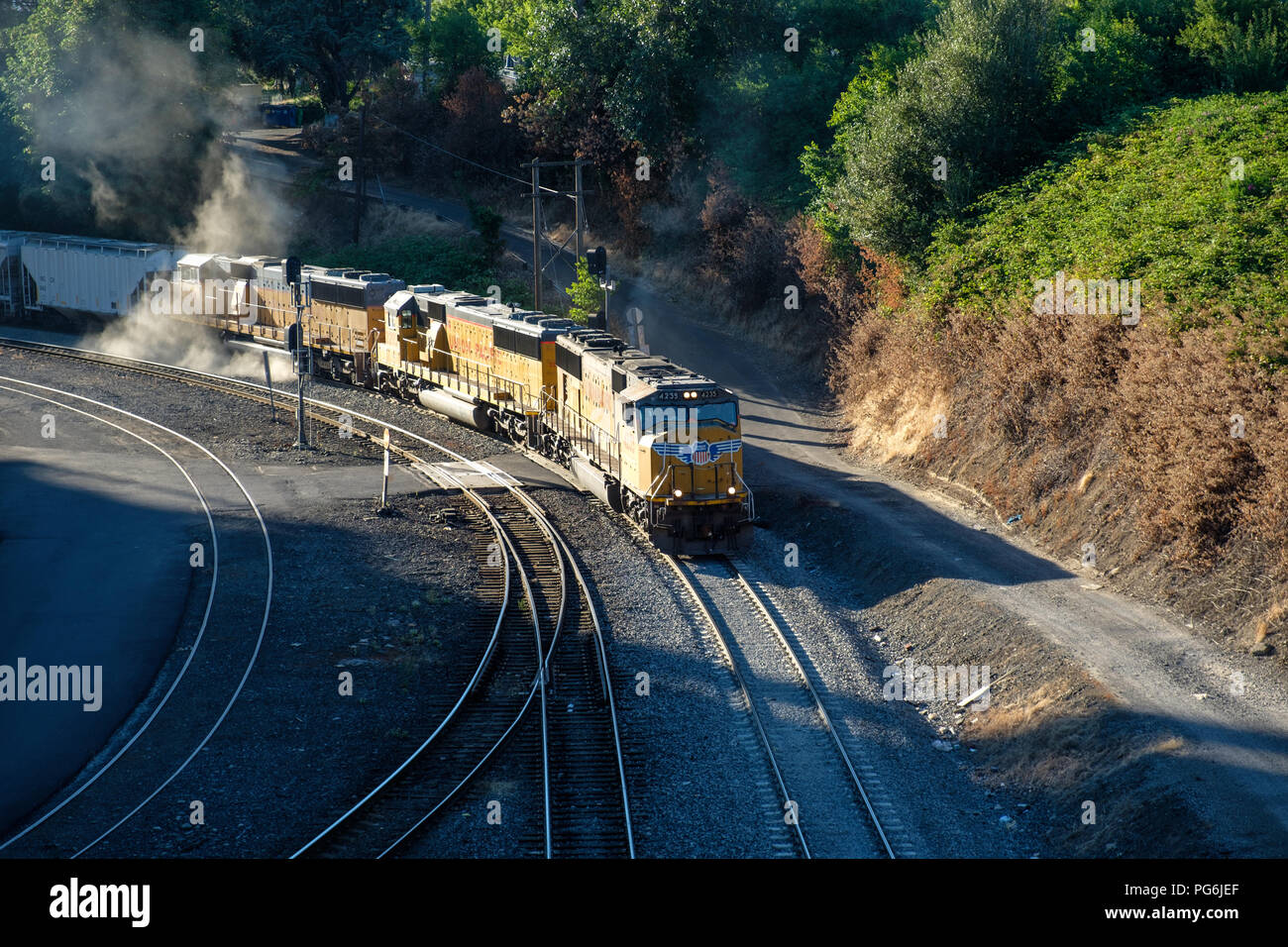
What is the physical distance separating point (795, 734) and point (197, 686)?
373 inches

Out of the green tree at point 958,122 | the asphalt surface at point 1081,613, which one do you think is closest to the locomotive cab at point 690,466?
the asphalt surface at point 1081,613

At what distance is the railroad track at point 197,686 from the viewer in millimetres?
13656

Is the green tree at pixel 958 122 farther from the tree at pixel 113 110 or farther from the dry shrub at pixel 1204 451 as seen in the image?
the tree at pixel 113 110

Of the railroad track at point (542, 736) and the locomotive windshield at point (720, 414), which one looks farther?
the locomotive windshield at point (720, 414)

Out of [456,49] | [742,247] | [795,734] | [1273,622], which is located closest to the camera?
[795,734]

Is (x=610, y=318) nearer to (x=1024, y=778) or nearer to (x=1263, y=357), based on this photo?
(x=1263, y=357)

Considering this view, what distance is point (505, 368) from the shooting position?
109ft

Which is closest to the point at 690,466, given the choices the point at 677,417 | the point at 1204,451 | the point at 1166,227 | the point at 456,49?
the point at 677,417

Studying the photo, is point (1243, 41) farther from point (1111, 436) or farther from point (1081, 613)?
point (1081, 613)

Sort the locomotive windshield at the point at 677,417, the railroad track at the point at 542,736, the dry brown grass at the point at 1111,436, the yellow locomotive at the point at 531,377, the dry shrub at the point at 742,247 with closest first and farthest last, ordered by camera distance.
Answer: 1. the railroad track at the point at 542,736
2. the dry brown grass at the point at 1111,436
3. the locomotive windshield at the point at 677,417
4. the yellow locomotive at the point at 531,377
5. the dry shrub at the point at 742,247

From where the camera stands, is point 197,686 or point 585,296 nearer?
point 197,686

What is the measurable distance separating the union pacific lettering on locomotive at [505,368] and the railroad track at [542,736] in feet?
9.13

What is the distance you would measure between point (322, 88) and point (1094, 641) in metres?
69.0

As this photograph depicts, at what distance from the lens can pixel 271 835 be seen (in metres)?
13.6
